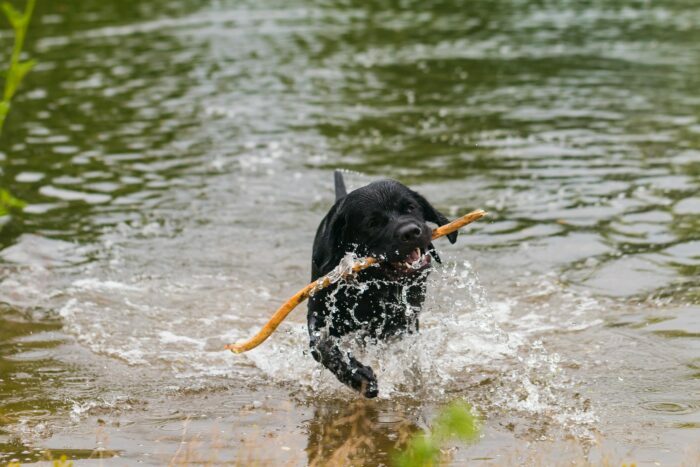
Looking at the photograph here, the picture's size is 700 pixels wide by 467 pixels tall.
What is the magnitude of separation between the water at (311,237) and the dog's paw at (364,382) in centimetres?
22

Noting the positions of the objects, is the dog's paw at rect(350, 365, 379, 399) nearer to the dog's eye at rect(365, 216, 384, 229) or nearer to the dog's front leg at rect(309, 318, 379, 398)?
the dog's front leg at rect(309, 318, 379, 398)

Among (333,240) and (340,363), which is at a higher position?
(333,240)

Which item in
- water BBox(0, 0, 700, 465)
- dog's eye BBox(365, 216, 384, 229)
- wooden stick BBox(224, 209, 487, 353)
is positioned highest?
dog's eye BBox(365, 216, 384, 229)

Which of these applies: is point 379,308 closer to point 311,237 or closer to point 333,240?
point 333,240

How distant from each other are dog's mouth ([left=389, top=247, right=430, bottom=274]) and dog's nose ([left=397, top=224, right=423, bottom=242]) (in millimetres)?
82

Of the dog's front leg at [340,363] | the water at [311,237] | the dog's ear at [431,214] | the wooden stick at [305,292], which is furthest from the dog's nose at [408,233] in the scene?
the water at [311,237]

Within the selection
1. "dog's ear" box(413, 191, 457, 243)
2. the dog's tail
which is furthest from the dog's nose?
the dog's tail

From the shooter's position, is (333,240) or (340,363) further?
(333,240)

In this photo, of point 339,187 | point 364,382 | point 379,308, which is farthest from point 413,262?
point 339,187

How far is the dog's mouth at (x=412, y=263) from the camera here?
564 centimetres

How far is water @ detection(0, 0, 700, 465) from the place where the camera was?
5.82 metres

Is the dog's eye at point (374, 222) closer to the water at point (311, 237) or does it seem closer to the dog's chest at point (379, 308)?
the dog's chest at point (379, 308)

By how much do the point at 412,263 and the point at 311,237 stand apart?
401 centimetres

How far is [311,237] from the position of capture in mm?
9578
